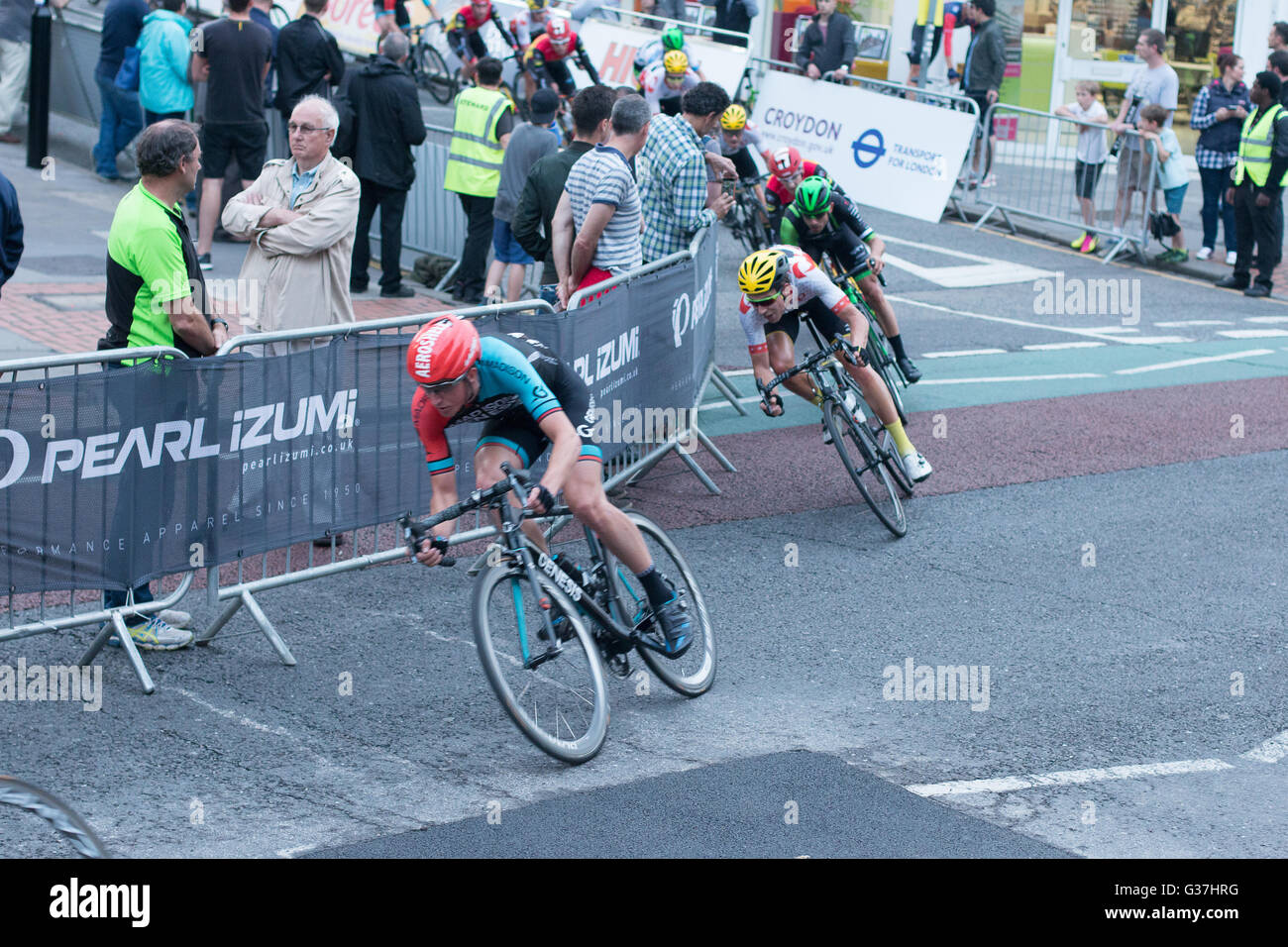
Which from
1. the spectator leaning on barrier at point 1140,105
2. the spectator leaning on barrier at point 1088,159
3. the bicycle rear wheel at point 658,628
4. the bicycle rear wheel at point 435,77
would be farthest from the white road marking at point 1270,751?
the bicycle rear wheel at point 435,77

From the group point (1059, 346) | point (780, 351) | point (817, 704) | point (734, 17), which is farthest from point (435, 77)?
point (817, 704)

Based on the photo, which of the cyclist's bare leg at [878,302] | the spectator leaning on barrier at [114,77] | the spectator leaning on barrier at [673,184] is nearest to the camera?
the spectator leaning on barrier at [673,184]

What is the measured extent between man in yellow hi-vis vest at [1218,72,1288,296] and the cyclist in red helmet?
12425 millimetres

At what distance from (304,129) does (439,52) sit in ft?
54.4

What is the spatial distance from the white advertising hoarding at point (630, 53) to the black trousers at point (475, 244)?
672 centimetres

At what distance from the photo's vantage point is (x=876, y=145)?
19.0 m

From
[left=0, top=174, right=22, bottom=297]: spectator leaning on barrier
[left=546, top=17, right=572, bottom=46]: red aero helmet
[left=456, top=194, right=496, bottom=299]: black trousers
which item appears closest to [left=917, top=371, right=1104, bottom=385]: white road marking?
[left=456, top=194, right=496, bottom=299]: black trousers

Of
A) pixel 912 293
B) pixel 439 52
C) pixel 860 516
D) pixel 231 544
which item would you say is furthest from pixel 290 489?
pixel 439 52

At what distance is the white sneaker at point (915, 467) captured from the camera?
9.12 meters

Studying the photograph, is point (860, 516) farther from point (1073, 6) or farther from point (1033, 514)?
point (1073, 6)

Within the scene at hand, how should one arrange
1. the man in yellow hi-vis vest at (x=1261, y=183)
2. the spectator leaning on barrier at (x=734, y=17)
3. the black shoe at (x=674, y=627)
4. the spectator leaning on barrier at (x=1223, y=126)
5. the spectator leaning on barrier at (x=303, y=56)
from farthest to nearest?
1. the spectator leaning on barrier at (x=734, y=17)
2. the spectator leaning on barrier at (x=1223, y=126)
3. the man in yellow hi-vis vest at (x=1261, y=183)
4. the spectator leaning on barrier at (x=303, y=56)
5. the black shoe at (x=674, y=627)

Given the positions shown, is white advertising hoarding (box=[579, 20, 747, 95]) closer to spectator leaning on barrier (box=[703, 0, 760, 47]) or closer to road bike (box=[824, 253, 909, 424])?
spectator leaning on barrier (box=[703, 0, 760, 47])

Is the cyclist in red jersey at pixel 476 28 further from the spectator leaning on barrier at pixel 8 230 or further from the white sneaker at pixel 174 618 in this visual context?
the white sneaker at pixel 174 618

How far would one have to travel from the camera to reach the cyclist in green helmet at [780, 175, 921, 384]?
10.4 meters
